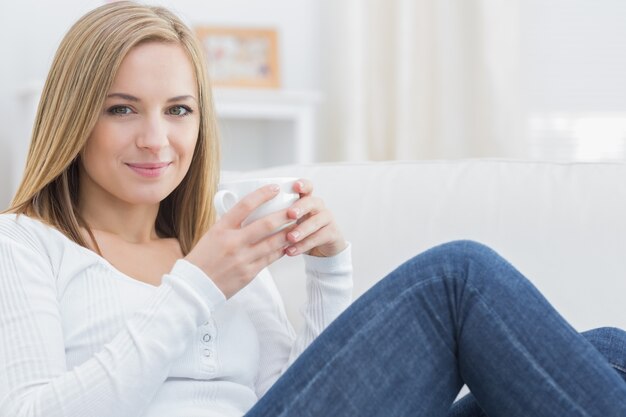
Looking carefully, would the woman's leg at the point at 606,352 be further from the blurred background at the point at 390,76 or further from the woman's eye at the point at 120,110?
the blurred background at the point at 390,76

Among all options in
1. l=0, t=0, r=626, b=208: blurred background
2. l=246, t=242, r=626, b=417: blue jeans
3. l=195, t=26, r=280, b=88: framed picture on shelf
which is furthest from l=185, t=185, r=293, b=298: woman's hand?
l=195, t=26, r=280, b=88: framed picture on shelf

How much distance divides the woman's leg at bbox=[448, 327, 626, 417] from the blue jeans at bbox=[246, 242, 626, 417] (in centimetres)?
17

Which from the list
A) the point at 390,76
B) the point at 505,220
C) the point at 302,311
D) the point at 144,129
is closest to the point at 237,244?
the point at 144,129

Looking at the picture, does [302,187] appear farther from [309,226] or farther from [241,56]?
[241,56]

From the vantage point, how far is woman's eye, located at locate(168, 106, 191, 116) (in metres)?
1.33

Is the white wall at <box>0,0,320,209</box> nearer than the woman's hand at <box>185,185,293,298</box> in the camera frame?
No

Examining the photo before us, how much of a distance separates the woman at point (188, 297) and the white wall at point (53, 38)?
165cm

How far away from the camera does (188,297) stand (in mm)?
1097

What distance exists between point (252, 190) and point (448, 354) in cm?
30

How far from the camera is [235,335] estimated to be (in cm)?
137

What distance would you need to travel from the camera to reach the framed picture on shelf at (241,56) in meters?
3.24

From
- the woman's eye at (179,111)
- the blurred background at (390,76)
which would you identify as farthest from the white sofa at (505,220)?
the blurred background at (390,76)

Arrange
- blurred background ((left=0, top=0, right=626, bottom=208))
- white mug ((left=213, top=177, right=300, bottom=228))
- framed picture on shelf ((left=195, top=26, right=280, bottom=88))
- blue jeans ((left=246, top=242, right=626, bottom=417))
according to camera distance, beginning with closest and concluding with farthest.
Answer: blue jeans ((left=246, top=242, right=626, bottom=417)) → white mug ((left=213, top=177, right=300, bottom=228)) → blurred background ((left=0, top=0, right=626, bottom=208)) → framed picture on shelf ((left=195, top=26, right=280, bottom=88))

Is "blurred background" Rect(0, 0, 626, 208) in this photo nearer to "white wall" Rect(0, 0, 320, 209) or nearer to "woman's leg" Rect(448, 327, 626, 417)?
"white wall" Rect(0, 0, 320, 209)
